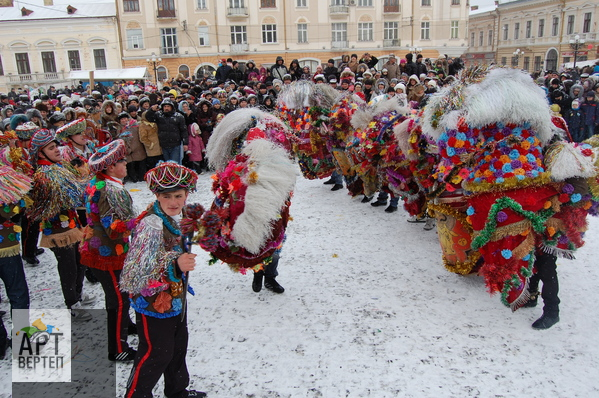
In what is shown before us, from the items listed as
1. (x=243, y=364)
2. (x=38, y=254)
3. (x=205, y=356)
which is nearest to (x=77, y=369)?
(x=205, y=356)

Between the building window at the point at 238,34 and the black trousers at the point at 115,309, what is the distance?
35.6m

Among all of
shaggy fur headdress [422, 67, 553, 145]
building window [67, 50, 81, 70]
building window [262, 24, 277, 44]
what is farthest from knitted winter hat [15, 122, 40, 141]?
building window [67, 50, 81, 70]

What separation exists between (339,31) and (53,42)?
82.1 ft

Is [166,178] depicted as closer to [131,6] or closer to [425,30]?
[131,6]

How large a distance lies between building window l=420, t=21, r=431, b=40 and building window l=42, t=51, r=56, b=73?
107 feet

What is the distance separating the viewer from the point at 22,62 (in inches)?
→ 1487

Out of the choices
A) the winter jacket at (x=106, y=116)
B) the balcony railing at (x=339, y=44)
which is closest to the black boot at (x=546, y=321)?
the winter jacket at (x=106, y=116)

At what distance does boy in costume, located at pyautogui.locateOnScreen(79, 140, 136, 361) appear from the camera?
317cm

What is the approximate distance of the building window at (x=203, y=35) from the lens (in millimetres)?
35438

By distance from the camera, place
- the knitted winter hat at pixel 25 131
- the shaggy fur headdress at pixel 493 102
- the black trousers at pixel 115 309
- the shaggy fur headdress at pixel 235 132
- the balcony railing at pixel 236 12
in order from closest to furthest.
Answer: the black trousers at pixel 115 309
the shaggy fur headdress at pixel 493 102
the shaggy fur headdress at pixel 235 132
the knitted winter hat at pixel 25 131
the balcony railing at pixel 236 12

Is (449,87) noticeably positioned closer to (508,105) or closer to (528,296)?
(508,105)

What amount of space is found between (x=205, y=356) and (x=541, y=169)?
3157mm

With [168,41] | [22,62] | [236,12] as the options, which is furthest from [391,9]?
[22,62]

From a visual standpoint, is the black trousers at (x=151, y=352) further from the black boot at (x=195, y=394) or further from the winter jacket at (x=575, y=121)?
the winter jacket at (x=575, y=121)
